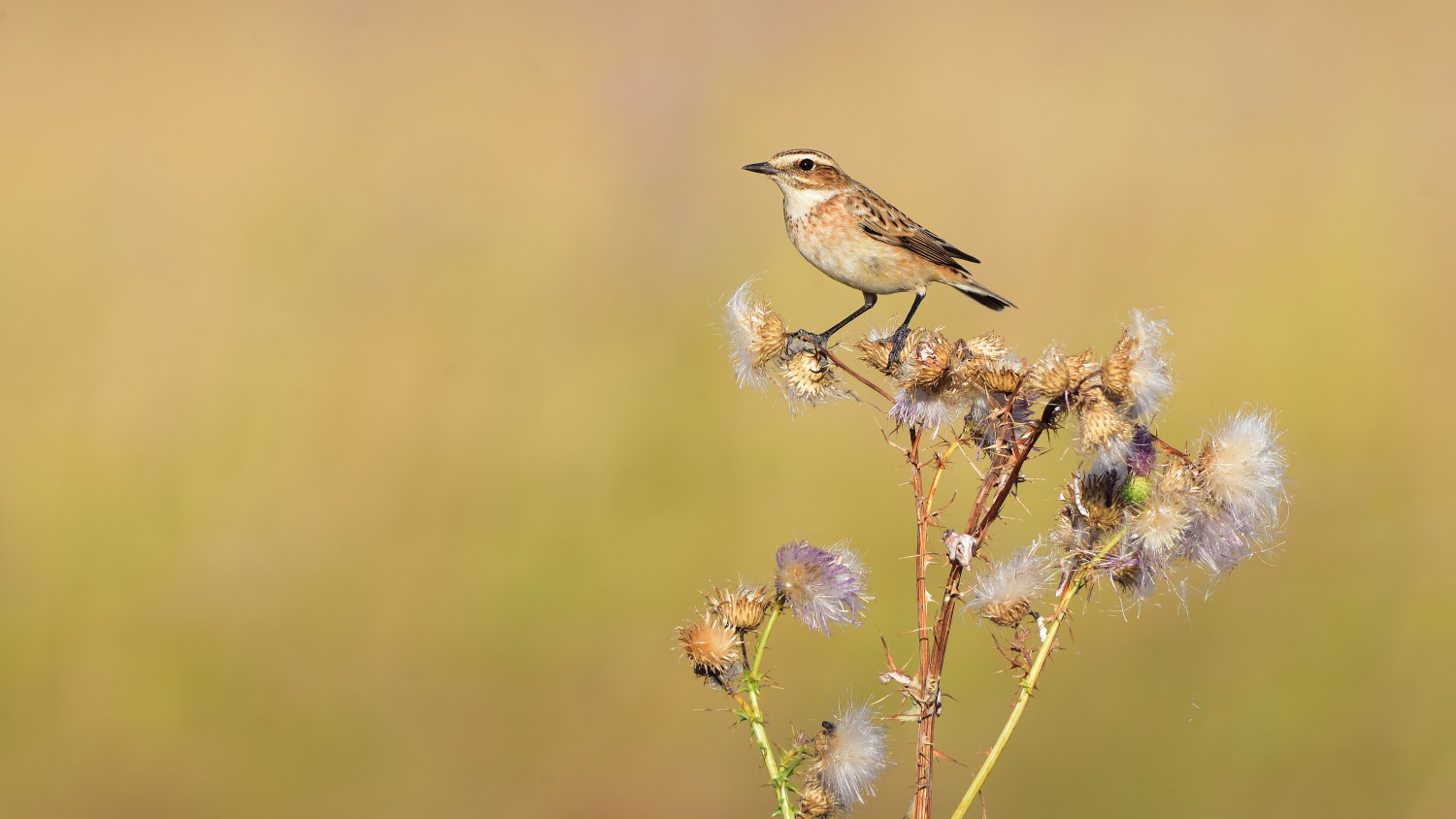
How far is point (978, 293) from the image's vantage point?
14.8 ft

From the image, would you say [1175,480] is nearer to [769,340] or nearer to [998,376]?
[998,376]

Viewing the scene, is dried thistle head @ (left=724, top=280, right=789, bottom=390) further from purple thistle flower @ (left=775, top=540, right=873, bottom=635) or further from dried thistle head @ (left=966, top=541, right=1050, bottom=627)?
dried thistle head @ (left=966, top=541, right=1050, bottom=627)

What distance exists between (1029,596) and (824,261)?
2317mm

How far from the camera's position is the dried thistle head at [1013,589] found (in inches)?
83.0

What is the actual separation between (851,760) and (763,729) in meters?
0.26

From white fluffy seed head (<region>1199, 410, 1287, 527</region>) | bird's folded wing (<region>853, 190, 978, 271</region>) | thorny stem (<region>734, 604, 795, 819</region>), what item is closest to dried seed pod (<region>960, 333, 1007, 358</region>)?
white fluffy seed head (<region>1199, 410, 1287, 527</region>)

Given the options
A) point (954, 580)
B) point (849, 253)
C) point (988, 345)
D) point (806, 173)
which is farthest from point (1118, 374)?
point (806, 173)

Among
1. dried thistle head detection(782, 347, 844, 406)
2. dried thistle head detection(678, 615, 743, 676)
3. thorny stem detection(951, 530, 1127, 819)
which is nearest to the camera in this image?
thorny stem detection(951, 530, 1127, 819)

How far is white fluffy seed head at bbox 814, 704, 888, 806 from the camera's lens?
6.68 feet

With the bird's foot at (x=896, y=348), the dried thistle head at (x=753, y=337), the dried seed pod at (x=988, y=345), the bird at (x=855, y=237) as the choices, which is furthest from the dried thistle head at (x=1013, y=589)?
the bird at (x=855, y=237)

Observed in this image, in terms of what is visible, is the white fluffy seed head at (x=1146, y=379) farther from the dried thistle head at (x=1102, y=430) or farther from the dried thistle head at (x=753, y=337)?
the dried thistle head at (x=753, y=337)

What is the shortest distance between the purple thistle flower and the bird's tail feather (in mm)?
2537

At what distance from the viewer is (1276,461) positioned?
205cm

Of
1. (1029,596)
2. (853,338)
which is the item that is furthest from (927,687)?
(853,338)
